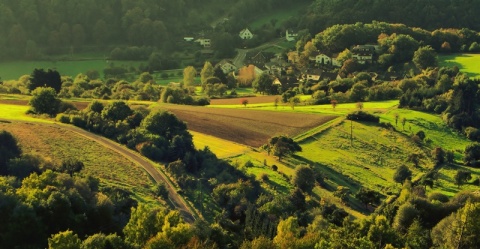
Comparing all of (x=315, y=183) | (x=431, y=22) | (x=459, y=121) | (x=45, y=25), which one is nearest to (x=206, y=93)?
(x=459, y=121)

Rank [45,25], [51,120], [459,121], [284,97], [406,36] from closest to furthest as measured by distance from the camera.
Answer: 1. [51,120]
2. [459,121]
3. [284,97]
4. [406,36]
5. [45,25]

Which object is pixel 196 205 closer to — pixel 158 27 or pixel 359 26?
pixel 359 26

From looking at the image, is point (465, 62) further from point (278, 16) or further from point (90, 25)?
Answer: point (90, 25)

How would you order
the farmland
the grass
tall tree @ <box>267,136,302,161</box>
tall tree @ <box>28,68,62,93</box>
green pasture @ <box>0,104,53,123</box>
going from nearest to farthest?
1. the farmland
2. tall tree @ <box>267,136,302,161</box>
3. the grass
4. green pasture @ <box>0,104,53,123</box>
5. tall tree @ <box>28,68,62,93</box>

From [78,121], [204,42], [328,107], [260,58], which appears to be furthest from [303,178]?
[204,42]

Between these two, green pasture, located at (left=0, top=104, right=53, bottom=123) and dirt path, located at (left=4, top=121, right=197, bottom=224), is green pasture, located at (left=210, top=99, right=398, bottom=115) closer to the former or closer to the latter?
green pasture, located at (left=0, top=104, right=53, bottom=123)

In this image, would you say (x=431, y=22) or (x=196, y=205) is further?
(x=431, y=22)

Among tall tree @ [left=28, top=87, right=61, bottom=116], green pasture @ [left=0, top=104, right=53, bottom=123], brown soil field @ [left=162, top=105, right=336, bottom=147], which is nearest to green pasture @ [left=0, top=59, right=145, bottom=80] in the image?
brown soil field @ [left=162, top=105, right=336, bottom=147]
